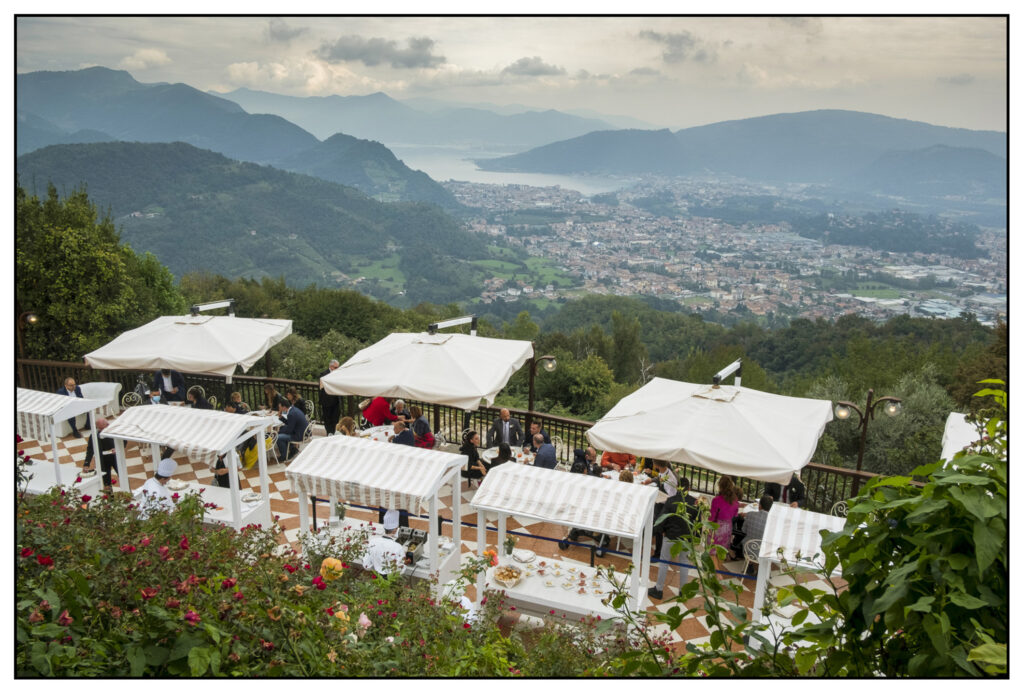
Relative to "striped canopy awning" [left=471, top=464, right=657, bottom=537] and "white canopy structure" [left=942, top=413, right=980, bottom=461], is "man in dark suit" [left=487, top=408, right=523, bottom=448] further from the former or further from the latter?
"white canopy structure" [left=942, top=413, right=980, bottom=461]

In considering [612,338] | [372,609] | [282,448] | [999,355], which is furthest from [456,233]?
[372,609]

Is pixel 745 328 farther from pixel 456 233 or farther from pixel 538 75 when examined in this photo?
pixel 538 75

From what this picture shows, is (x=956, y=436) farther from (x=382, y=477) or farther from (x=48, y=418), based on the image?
(x=48, y=418)

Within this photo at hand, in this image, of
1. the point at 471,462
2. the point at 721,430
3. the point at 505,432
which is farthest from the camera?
the point at 505,432

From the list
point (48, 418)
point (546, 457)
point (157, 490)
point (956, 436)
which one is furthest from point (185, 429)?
point (956, 436)

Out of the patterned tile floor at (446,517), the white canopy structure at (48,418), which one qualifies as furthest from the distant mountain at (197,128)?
the white canopy structure at (48,418)
